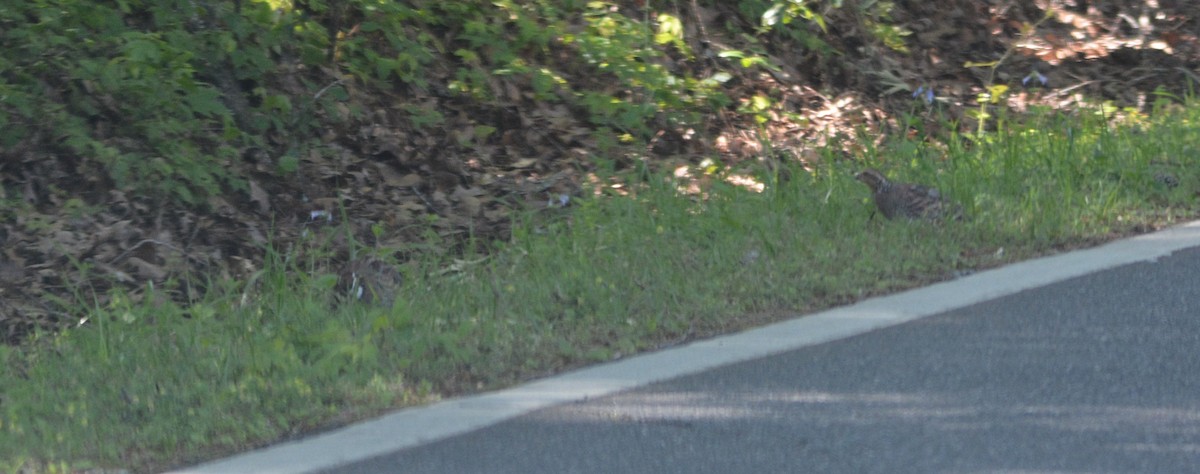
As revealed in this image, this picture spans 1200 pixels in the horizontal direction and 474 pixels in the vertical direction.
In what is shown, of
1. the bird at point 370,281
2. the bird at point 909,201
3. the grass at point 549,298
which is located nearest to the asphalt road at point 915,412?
the grass at point 549,298

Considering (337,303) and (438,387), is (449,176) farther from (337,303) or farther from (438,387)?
(438,387)

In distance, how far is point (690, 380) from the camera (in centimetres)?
467

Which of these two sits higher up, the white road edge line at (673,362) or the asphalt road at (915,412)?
the asphalt road at (915,412)

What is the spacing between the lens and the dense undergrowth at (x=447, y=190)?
188 inches

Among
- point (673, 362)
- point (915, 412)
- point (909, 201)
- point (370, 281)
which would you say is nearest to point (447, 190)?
point (370, 281)

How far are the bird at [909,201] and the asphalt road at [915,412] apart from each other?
1.15 m

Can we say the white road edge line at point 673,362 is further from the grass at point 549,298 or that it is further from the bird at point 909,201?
the bird at point 909,201

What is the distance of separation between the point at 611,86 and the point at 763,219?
3.03m

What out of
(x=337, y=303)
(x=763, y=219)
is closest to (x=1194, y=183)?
(x=763, y=219)

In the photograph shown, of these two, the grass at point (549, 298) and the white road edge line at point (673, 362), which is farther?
the grass at point (549, 298)

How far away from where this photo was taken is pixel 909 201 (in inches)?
253

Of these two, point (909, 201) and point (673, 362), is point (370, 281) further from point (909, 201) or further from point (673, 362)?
point (909, 201)

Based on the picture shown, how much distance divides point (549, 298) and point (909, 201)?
77.1 inches

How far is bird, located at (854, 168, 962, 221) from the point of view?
639cm
